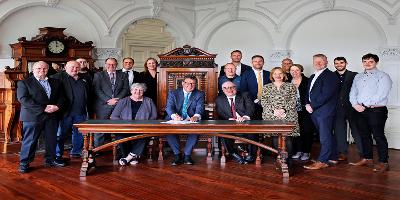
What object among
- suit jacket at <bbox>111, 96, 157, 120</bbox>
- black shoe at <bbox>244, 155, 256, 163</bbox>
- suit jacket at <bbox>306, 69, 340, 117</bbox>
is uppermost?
suit jacket at <bbox>306, 69, 340, 117</bbox>

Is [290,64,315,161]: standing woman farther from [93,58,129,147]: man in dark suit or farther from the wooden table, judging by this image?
[93,58,129,147]: man in dark suit

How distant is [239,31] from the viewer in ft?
27.7

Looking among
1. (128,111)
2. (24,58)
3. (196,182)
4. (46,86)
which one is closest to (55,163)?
(46,86)

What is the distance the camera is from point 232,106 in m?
5.14

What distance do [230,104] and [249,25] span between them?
3.60 metres

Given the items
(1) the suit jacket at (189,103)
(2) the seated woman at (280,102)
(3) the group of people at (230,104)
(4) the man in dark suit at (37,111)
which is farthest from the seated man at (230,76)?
(4) the man in dark suit at (37,111)

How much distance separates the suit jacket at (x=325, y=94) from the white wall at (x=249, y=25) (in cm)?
237

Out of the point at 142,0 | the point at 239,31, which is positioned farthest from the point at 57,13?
the point at 239,31

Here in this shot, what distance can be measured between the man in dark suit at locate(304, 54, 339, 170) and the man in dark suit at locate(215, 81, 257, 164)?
79 centimetres

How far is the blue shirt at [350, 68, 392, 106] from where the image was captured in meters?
4.66

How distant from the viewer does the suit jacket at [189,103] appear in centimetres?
514

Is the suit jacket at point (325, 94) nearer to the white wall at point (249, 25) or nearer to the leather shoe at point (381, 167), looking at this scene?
the leather shoe at point (381, 167)

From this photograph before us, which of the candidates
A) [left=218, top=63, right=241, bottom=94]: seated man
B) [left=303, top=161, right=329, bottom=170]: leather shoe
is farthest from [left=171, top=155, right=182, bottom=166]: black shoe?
[left=303, top=161, right=329, bottom=170]: leather shoe

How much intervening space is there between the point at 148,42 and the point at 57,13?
6.79 ft
